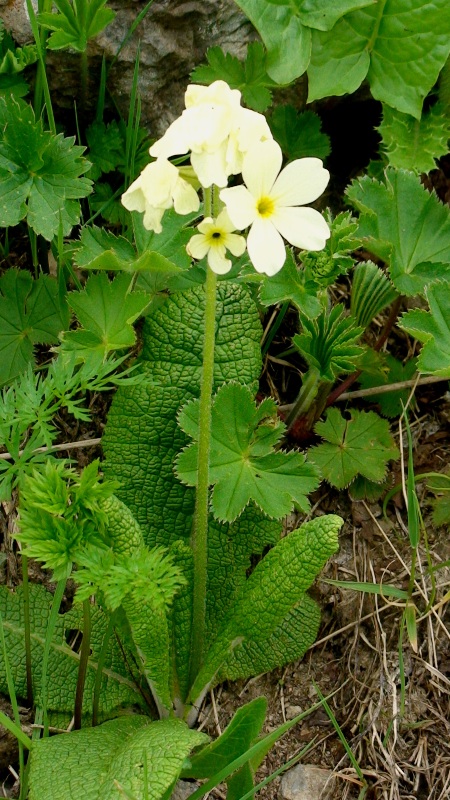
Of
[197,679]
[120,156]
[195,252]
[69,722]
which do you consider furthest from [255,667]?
[120,156]

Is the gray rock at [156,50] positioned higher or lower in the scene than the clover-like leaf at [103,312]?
higher

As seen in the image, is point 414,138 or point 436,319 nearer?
point 436,319

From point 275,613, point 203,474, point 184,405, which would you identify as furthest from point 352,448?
point 203,474

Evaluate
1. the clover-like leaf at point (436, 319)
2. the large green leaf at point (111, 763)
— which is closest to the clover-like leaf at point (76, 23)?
the clover-like leaf at point (436, 319)

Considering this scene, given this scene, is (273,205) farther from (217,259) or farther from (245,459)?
(245,459)

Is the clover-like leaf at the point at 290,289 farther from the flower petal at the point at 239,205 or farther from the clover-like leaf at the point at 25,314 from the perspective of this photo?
the flower petal at the point at 239,205

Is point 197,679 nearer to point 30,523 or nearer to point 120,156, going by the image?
point 30,523
